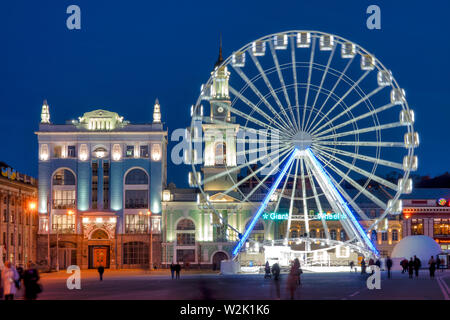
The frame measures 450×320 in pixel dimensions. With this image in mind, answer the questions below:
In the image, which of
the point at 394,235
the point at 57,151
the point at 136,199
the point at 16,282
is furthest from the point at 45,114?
the point at 16,282

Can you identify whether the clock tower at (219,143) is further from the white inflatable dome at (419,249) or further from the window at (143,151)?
the white inflatable dome at (419,249)

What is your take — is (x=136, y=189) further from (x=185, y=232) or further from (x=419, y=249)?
(x=419, y=249)

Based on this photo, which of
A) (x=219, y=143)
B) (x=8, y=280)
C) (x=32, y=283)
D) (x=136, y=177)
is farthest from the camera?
(x=219, y=143)

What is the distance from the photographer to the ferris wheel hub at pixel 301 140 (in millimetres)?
67625

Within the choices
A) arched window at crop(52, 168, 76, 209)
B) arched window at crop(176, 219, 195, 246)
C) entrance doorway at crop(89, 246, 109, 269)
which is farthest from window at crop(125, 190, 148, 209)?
arched window at crop(52, 168, 76, 209)

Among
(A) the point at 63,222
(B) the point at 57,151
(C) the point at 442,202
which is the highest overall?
(B) the point at 57,151

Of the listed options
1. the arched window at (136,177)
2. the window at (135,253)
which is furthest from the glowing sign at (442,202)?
the window at (135,253)

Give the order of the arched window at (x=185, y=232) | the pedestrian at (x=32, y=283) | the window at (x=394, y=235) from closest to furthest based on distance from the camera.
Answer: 1. the pedestrian at (x=32, y=283)
2. the arched window at (x=185, y=232)
3. the window at (x=394, y=235)

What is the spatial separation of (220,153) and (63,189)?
68.8ft

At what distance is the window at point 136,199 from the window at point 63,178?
23.9 feet

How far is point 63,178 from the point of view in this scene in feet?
351

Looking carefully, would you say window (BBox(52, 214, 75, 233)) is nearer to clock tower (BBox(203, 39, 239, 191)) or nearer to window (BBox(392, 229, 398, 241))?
clock tower (BBox(203, 39, 239, 191))
